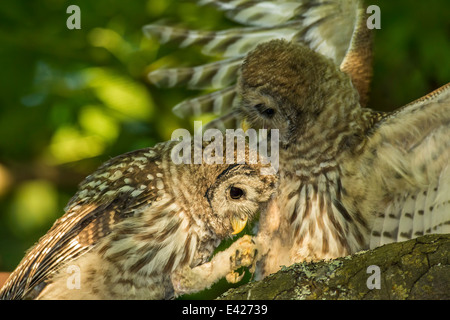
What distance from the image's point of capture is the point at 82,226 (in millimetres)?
3307

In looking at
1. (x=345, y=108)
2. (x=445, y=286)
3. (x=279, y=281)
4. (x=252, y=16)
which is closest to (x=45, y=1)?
(x=252, y=16)

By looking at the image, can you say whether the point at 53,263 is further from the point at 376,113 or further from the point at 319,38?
the point at 319,38

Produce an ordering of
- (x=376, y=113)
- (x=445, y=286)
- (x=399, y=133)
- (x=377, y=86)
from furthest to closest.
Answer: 1. (x=377, y=86)
2. (x=376, y=113)
3. (x=399, y=133)
4. (x=445, y=286)

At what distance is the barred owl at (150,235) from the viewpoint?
308cm

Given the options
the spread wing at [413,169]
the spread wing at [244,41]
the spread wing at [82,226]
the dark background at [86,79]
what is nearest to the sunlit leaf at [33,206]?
the dark background at [86,79]

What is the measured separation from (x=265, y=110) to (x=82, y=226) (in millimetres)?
1224

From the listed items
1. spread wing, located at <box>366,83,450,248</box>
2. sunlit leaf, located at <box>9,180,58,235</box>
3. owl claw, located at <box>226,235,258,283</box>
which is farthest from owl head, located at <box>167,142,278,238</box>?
sunlit leaf, located at <box>9,180,58,235</box>

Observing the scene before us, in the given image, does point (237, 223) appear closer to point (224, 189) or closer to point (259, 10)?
point (224, 189)

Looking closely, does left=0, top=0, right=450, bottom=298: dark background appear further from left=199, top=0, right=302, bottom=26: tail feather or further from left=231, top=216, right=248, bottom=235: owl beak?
left=231, top=216, right=248, bottom=235: owl beak

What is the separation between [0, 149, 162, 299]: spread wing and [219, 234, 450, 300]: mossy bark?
4.23 ft

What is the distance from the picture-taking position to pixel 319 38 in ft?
14.2

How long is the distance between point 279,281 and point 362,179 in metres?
1.50

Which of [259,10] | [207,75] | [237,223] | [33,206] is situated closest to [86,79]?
[207,75]

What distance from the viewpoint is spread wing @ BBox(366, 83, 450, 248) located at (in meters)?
3.27
